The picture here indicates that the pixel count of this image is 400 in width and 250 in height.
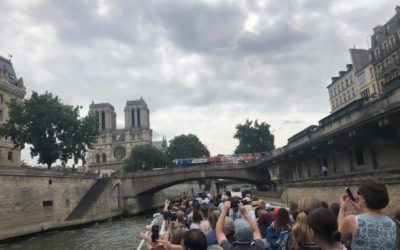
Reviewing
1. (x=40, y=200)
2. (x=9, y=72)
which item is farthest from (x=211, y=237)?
(x=9, y=72)

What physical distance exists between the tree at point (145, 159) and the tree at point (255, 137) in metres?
22.9

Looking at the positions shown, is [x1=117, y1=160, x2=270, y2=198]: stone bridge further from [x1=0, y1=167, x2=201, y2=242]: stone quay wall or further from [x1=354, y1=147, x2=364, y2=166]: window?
[x1=354, y1=147, x2=364, y2=166]: window

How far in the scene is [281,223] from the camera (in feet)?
20.9

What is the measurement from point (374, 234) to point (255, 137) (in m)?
90.1

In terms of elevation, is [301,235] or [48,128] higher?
[48,128]

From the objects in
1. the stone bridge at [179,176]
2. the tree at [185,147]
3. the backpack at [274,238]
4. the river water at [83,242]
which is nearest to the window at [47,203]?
the river water at [83,242]

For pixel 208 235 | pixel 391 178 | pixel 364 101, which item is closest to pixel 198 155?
pixel 364 101

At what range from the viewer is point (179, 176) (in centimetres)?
6219

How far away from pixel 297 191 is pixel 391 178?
1443 cm

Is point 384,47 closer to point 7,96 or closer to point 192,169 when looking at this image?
point 192,169

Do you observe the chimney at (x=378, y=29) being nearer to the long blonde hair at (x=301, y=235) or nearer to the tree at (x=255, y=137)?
the tree at (x=255, y=137)

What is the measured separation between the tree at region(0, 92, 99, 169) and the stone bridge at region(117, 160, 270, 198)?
11144mm

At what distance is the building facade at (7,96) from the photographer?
184 ft

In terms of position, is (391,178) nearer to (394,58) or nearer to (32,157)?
(394,58)
